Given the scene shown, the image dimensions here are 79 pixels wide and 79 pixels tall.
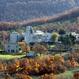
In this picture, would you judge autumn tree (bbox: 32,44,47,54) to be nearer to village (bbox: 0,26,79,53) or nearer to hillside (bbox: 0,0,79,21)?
village (bbox: 0,26,79,53)

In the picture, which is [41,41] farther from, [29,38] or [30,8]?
[30,8]

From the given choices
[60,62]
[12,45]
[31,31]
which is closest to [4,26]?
[31,31]

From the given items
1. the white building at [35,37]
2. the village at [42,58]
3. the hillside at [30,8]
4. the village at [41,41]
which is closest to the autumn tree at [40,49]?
the village at [42,58]

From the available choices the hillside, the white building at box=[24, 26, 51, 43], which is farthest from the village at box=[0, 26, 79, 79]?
the hillside

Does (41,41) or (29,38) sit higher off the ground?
(29,38)

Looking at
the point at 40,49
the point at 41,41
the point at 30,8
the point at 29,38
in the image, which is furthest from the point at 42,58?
the point at 30,8

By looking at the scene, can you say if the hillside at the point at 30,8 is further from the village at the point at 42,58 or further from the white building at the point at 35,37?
the village at the point at 42,58

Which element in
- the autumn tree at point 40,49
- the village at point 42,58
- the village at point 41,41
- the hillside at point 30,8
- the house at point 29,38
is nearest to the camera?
the village at point 42,58

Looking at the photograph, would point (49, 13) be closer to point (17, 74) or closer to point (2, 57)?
point (2, 57)
